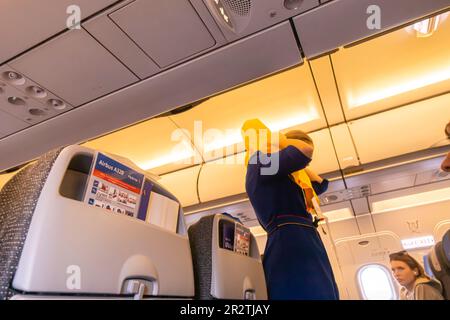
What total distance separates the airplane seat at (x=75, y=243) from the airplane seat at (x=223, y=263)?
0.72 feet

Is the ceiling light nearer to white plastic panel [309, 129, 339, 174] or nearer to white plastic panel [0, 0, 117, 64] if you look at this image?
white plastic panel [309, 129, 339, 174]

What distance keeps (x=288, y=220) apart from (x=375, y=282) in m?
4.55

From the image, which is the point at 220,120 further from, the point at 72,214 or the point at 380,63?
the point at 72,214

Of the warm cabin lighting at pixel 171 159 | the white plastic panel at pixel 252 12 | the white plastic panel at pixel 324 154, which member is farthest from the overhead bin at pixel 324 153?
the white plastic panel at pixel 252 12

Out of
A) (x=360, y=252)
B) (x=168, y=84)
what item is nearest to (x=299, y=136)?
(x=168, y=84)

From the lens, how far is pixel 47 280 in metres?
0.69

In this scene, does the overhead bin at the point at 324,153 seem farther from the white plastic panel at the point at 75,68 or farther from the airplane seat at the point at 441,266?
the white plastic panel at the point at 75,68

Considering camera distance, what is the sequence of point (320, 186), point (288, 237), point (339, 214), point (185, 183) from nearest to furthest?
point (288, 237)
point (320, 186)
point (185, 183)
point (339, 214)

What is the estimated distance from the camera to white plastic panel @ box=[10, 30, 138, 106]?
1.85 metres

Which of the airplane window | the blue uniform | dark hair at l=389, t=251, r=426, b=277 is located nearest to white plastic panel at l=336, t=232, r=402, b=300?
the airplane window

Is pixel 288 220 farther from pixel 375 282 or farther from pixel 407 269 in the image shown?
pixel 375 282

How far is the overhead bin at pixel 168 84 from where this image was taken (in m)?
1.89

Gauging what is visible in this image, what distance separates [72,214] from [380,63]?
279cm

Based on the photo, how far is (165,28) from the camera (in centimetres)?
178
